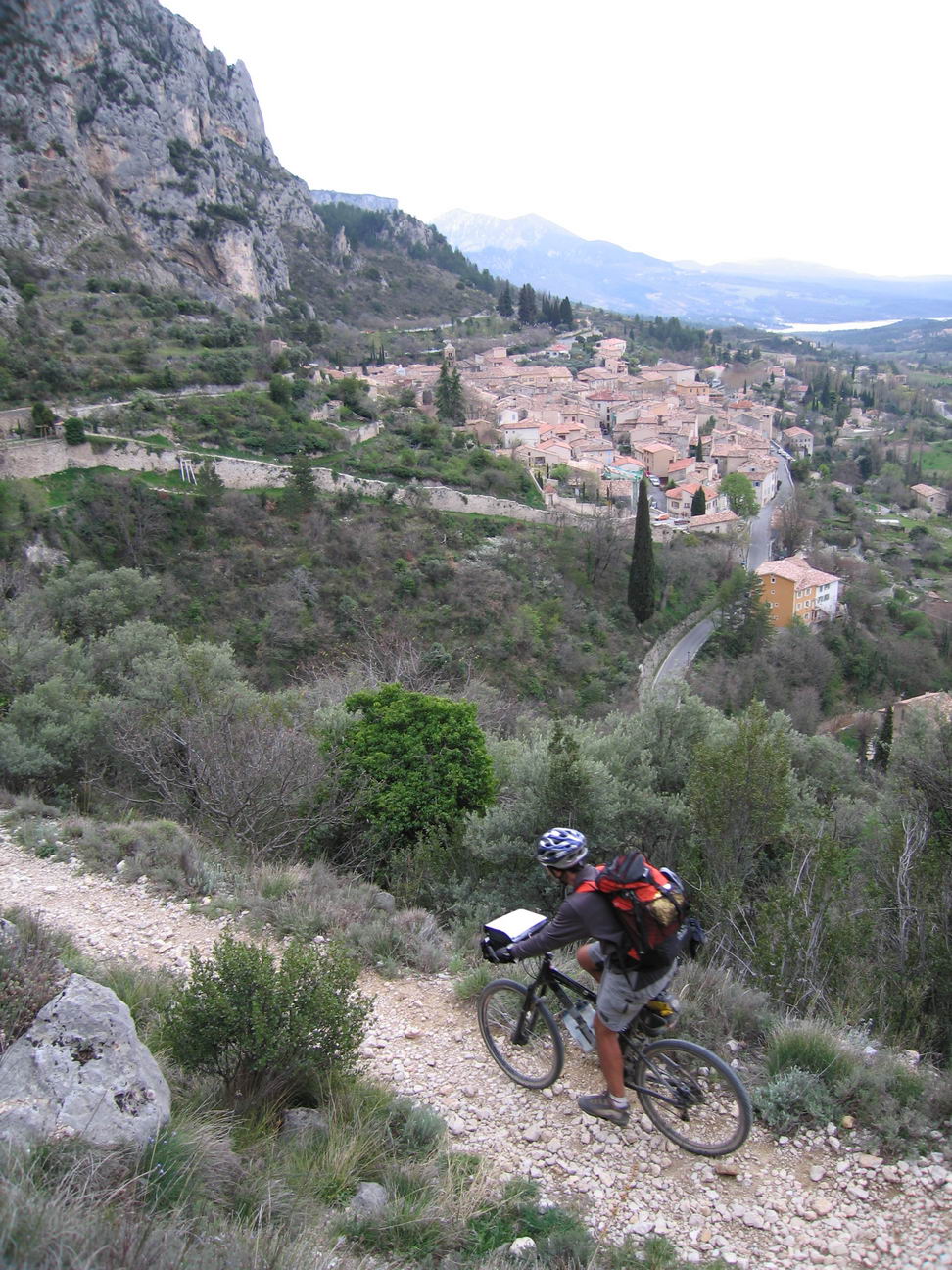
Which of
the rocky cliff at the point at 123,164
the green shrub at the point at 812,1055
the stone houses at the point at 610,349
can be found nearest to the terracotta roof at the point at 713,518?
the rocky cliff at the point at 123,164

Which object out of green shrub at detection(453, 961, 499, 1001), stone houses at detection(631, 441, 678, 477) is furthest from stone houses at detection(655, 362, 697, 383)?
green shrub at detection(453, 961, 499, 1001)

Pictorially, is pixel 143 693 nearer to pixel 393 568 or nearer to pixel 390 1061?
pixel 390 1061

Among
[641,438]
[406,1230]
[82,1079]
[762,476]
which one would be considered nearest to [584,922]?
[406,1230]

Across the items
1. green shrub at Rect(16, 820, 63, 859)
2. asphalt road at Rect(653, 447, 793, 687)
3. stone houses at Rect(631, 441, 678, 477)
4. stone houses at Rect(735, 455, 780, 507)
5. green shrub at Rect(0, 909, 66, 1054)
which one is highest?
green shrub at Rect(0, 909, 66, 1054)

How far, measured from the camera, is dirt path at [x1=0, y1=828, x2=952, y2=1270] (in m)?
2.56

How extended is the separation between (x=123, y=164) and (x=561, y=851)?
183 feet

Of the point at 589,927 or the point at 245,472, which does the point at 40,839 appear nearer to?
the point at 589,927

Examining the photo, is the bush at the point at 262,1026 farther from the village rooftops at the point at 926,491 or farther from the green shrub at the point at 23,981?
the village rooftops at the point at 926,491

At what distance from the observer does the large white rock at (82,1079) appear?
230 cm

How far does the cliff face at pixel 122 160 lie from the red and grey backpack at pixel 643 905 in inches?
1400

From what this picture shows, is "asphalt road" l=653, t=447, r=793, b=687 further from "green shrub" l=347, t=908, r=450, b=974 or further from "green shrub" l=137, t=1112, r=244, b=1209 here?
"green shrub" l=137, t=1112, r=244, b=1209

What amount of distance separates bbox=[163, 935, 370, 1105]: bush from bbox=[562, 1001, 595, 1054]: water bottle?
0.87 metres

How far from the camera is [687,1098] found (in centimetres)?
296

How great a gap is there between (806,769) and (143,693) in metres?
8.96
